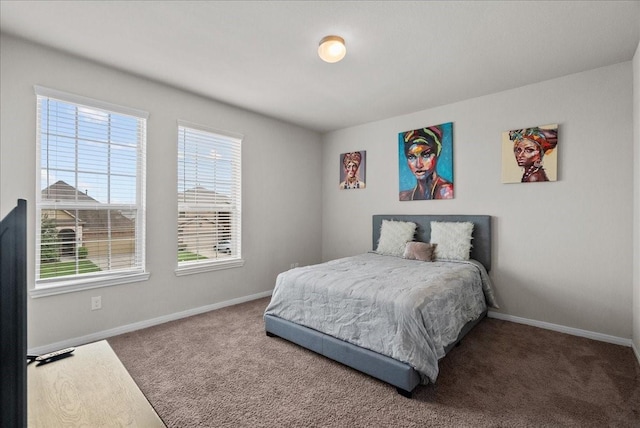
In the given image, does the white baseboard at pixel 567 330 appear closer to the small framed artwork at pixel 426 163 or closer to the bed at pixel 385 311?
the bed at pixel 385 311

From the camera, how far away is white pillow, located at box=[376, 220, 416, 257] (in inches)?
154

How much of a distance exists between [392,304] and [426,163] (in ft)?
8.16

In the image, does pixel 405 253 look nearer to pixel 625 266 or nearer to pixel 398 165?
pixel 398 165

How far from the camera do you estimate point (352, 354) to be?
2.24m

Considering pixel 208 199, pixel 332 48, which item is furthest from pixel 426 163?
pixel 208 199

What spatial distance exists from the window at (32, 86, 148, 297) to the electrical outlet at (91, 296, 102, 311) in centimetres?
13

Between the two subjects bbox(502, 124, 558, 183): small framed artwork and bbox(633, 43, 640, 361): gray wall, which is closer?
bbox(633, 43, 640, 361): gray wall

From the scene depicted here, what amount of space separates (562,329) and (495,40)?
287 centimetres

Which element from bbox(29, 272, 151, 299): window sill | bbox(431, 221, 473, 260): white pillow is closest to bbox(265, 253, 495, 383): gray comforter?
bbox(431, 221, 473, 260): white pillow

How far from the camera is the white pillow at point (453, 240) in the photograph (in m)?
3.44

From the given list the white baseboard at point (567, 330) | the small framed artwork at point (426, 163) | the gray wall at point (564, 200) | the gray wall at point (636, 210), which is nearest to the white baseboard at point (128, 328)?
the small framed artwork at point (426, 163)

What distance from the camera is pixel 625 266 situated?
280 cm

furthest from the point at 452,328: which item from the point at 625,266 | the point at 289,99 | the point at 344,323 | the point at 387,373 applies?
the point at 289,99

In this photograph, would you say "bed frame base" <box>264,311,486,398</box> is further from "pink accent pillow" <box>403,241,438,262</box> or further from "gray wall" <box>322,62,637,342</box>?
"gray wall" <box>322,62,637,342</box>
